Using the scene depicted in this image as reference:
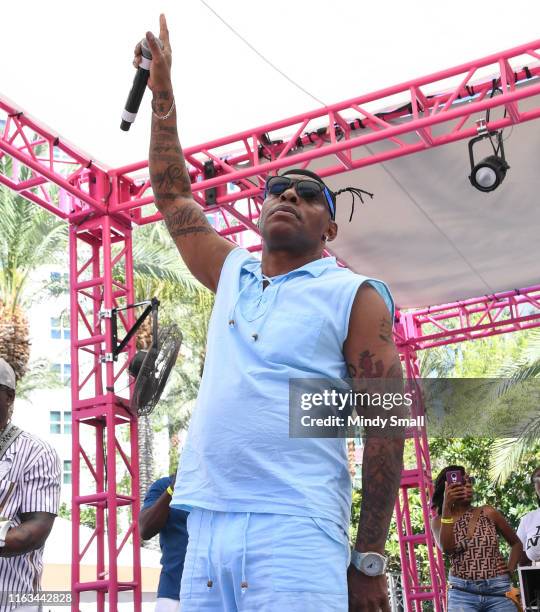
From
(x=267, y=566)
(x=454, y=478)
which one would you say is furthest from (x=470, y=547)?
(x=267, y=566)

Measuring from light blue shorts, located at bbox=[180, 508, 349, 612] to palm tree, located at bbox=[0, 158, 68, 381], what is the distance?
16.1 meters

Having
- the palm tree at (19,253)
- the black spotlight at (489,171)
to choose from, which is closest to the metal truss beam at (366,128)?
the black spotlight at (489,171)

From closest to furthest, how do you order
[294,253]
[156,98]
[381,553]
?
[381,553] < [294,253] < [156,98]

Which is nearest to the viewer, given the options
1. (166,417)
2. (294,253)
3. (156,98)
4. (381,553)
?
(381,553)

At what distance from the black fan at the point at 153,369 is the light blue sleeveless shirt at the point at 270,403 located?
578cm

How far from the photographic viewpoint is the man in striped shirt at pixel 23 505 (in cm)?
270

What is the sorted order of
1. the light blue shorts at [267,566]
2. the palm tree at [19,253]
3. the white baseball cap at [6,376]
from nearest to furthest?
the light blue shorts at [267,566], the white baseball cap at [6,376], the palm tree at [19,253]

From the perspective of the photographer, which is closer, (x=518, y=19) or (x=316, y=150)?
(x=518, y=19)

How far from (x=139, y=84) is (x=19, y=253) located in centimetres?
1651

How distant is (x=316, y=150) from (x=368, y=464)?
6245 mm

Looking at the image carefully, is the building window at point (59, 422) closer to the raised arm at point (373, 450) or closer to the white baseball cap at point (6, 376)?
the white baseball cap at point (6, 376)

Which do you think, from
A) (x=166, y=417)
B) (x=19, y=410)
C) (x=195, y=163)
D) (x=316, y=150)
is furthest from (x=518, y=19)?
(x=19, y=410)

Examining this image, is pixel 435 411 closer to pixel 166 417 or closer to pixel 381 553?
pixel 381 553

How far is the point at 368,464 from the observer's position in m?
1.84
